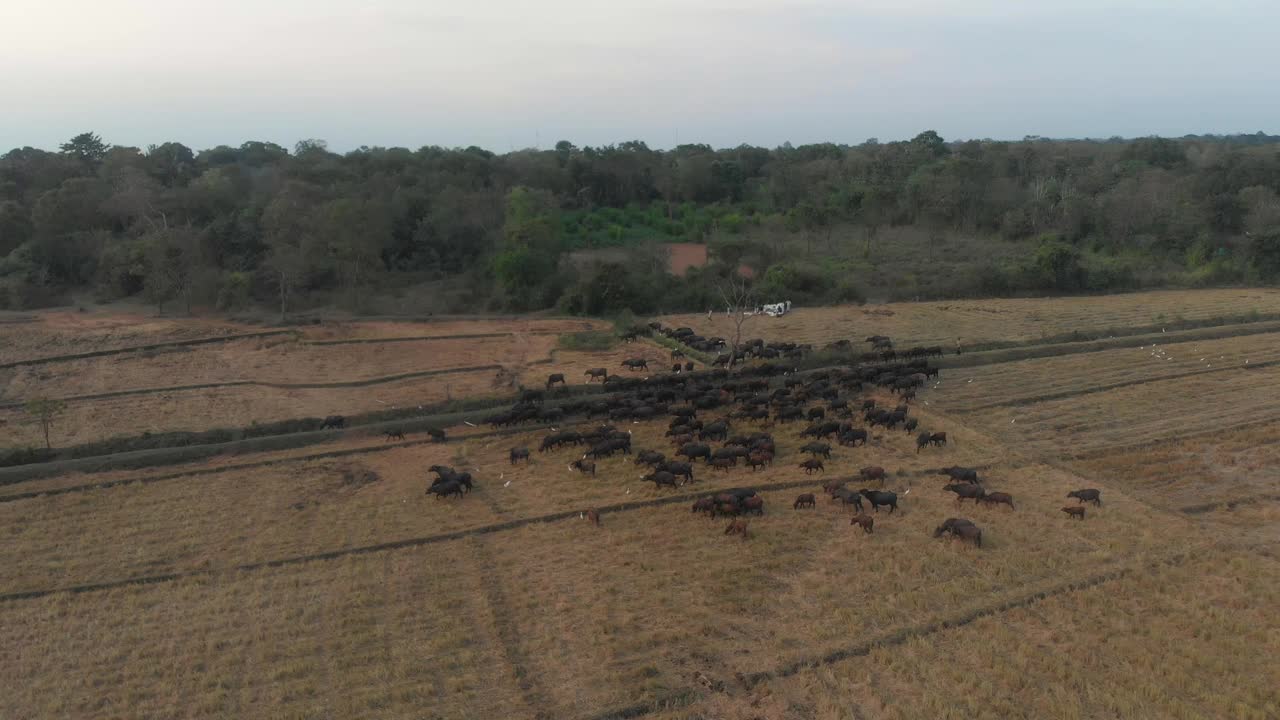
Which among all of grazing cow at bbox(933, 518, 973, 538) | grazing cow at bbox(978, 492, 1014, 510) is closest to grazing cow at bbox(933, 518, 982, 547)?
grazing cow at bbox(933, 518, 973, 538)

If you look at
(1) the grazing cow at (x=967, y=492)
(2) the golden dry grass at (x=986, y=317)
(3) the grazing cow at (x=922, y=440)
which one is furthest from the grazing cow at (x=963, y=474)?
(2) the golden dry grass at (x=986, y=317)

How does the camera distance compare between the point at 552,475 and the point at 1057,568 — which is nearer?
the point at 1057,568

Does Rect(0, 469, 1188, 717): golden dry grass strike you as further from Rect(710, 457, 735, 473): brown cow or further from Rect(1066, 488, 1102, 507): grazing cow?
Rect(710, 457, 735, 473): brown cow

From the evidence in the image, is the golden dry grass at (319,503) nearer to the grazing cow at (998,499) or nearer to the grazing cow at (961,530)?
the grazing cow at (998,499)

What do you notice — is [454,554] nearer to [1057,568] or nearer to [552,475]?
[552,475]

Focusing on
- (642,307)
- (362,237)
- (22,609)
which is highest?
(362,237)

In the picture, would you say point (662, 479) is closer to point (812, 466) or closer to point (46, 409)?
point (812, 466)

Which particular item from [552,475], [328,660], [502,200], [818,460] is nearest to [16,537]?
[328,660]

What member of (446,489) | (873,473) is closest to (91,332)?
(446,489)
